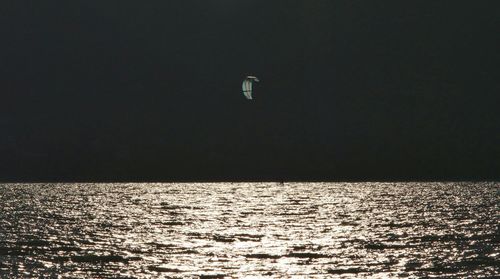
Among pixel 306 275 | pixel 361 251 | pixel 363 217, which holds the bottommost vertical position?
pixel 306 275

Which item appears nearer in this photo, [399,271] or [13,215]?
[399,271]

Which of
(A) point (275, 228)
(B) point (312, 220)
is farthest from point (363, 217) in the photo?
(A) point (275, 228)

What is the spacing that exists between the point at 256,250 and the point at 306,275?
1746cm

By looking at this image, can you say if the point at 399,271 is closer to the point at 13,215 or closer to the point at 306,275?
the point at 306,275

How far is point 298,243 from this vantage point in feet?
273

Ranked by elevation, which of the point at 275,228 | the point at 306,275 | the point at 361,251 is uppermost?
the point at 275,228

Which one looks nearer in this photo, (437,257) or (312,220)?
(437,257)

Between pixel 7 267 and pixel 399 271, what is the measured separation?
3034cm

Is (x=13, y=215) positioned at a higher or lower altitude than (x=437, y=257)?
higher

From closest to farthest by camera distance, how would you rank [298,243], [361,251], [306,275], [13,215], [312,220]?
[306,275] < [361,251] < [298,243] < [312,220] < [13,215]

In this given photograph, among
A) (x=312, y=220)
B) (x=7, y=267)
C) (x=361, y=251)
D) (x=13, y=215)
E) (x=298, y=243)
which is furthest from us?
(x=13, y=215)

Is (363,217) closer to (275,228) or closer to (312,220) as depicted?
(312,220)

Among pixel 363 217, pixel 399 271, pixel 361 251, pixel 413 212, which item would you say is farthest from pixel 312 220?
pixel 399 271

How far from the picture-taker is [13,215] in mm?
132375
